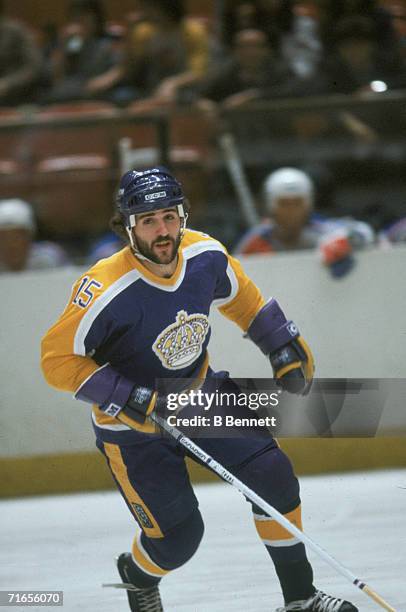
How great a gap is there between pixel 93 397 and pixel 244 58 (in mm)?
2475

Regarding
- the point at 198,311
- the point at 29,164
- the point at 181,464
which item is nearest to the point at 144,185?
the point at 198,311

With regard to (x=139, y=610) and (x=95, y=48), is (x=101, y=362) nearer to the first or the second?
(x=139, y=610)

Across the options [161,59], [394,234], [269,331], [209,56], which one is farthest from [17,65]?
[269,331]

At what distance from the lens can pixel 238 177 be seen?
450 cm

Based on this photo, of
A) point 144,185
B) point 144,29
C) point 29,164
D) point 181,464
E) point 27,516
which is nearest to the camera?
point 144,185

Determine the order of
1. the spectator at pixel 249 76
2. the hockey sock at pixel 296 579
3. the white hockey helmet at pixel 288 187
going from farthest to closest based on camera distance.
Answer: the spectator at pixel 249 76, the white hockey helmet at pixel 288 187, the hockey sock at pixel 296 579

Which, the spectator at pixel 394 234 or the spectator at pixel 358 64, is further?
the spectator at pixel 358 64

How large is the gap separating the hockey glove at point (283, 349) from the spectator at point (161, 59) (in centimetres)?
212

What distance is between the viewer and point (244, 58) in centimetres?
481

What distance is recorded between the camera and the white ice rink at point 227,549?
292 cm

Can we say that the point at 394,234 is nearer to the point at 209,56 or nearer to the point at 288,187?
the point at 288,187

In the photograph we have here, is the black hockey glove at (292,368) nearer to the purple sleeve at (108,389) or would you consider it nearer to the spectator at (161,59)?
the purple sleeve at (108,389)

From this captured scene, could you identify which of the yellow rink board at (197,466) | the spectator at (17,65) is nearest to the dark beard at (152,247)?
the yellow rink board at (197,466)

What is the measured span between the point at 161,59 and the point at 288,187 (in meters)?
1.22
